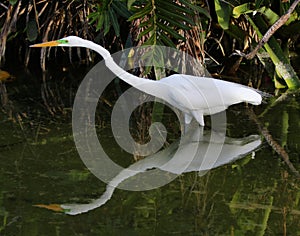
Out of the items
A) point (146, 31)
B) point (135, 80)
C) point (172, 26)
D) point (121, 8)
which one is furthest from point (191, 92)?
point (121, 8)

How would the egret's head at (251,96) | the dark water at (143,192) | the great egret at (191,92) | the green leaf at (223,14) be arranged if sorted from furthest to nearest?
1. the green leaf at (223,14)
2. the egret's head at (251,96)
3. the great egret at (191,92)
4. the dark water at (143,192)

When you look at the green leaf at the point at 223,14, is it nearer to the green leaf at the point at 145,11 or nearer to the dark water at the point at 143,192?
the green leaf at the point at 145,11

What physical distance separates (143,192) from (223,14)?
1804mm

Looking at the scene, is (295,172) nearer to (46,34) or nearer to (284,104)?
(284,104)

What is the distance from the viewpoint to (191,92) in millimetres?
3141

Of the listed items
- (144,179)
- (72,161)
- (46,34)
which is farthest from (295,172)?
(46,34)

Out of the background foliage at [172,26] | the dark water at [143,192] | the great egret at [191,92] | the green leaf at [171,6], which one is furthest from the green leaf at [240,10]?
the dark water at [143,192]

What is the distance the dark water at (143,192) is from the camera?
6.88 ft

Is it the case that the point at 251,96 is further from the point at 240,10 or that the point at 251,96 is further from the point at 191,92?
the point at 240,10

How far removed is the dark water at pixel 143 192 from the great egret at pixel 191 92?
4.1 inches

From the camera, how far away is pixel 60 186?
2430 millimetres

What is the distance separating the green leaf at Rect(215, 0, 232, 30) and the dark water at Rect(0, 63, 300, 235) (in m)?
0.85

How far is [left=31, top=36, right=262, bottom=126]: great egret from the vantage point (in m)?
3.10

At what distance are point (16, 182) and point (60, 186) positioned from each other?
0.16m
